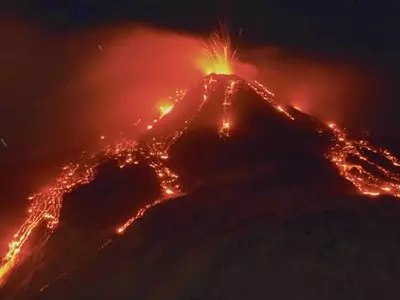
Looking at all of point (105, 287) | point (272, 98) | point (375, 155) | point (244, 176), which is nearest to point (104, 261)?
point (105, 287)

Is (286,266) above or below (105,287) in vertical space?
above

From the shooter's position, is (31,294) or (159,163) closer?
(31,294)

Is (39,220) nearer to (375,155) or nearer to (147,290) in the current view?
(147,290)

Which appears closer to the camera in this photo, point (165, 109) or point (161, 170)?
point (161, 170)

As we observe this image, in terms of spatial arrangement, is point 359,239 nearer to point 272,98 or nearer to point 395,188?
point 395,188

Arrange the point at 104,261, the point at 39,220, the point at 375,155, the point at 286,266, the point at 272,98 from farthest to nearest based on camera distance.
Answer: the point at 272,98 → the point at 375,155 → the point at 39,220 → the point at 104,261 → the point at 286,266

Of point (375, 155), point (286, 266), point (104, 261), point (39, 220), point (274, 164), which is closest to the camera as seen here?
point (286, 266)

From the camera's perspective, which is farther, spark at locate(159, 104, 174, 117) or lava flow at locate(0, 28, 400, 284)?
spark at locate(159, 104, 174, 117)

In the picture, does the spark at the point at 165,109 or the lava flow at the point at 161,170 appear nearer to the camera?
the lava flow at the point at 161,170
